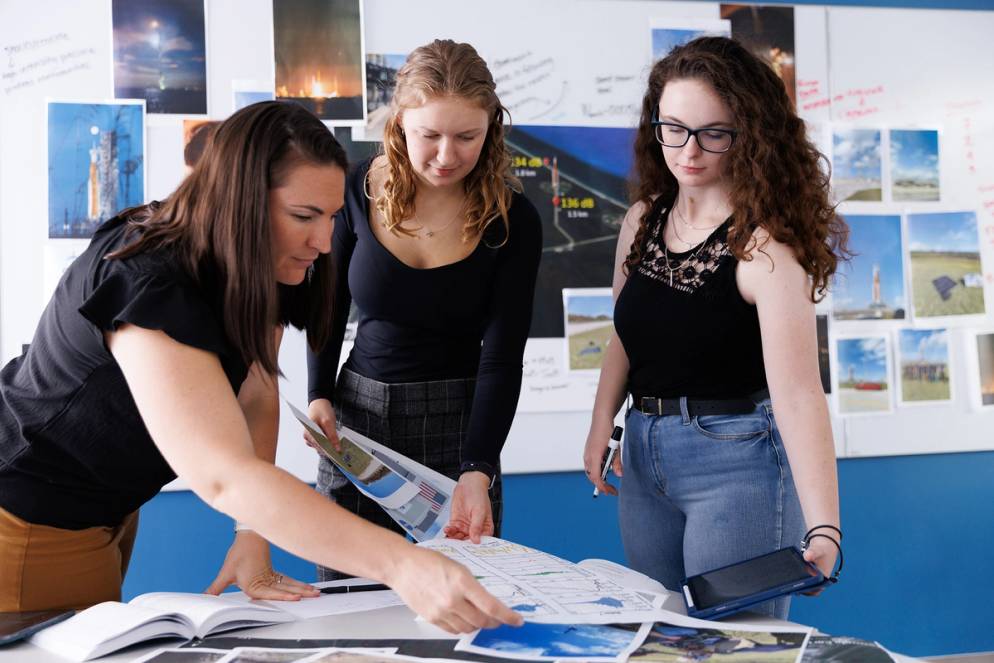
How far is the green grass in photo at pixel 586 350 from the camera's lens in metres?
2.55

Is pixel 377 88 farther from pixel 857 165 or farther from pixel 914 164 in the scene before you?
pixel 914 164

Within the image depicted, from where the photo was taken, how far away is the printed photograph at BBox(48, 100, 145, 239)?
2.32 m

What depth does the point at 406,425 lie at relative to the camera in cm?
156

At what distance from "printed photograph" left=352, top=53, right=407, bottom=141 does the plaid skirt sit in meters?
1.04

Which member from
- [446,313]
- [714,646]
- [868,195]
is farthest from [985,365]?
[714,646]

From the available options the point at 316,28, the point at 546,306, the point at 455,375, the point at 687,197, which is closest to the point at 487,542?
the point at 455,375

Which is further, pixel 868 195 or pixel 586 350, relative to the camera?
pixel 868 195

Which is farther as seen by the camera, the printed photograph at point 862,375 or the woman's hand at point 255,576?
the printed photograph at point 862,375

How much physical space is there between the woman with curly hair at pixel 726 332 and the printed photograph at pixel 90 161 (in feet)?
4.72

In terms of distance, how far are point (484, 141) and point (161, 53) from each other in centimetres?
122

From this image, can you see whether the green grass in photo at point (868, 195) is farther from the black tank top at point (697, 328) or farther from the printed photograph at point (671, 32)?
the black tank top at point (697, 328)

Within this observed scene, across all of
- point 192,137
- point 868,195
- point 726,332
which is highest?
point 192,137

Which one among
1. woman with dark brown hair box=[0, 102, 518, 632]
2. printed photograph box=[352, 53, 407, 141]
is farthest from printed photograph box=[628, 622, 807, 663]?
printed photograph box=[352, 53, 407, 141]

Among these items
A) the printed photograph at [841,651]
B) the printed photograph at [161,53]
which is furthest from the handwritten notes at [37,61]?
the printed photograph at [841,651]
